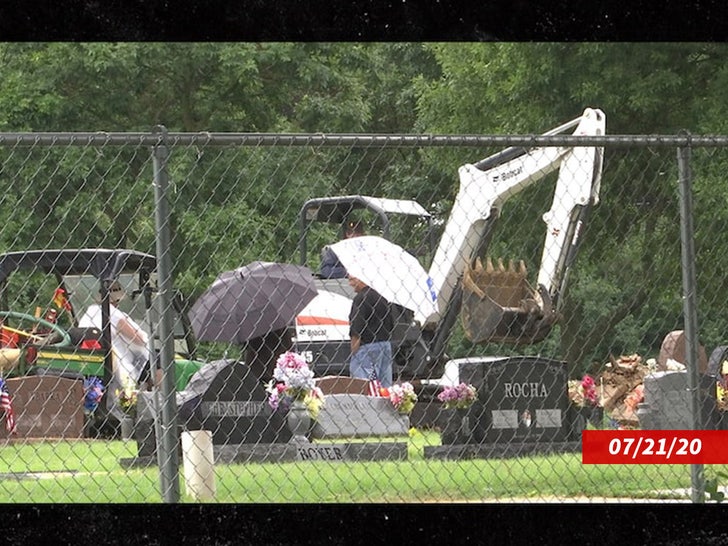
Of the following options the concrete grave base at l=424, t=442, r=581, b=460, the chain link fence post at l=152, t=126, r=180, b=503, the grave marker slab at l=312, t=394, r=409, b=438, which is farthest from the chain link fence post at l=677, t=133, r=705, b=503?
the grave marker slab at l=312, t=394, r=409, b=438

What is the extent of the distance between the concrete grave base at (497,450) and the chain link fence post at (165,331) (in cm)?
214

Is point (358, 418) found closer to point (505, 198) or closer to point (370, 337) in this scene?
point (370, 337)

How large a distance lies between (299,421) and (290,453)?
0.21 metres

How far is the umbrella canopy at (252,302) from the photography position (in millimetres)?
9664

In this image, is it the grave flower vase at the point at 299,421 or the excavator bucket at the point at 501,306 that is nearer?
the grave flower vase at the point at 299,421

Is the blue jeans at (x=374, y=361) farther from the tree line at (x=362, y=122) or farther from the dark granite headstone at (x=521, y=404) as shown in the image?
the tree line at (x=362, y=122)

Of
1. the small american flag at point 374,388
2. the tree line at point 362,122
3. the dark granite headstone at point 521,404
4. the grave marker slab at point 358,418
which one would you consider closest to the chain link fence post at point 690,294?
the dark granite headstone at point 521,404

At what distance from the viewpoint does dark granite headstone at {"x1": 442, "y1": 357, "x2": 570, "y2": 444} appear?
7.23m

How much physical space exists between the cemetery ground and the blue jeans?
3.02 m

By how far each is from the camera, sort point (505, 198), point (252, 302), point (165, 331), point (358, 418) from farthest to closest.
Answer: point (505, 198)
point (252, 302)
point (358, 418)
point (165, 331)

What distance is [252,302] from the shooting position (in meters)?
9.60
